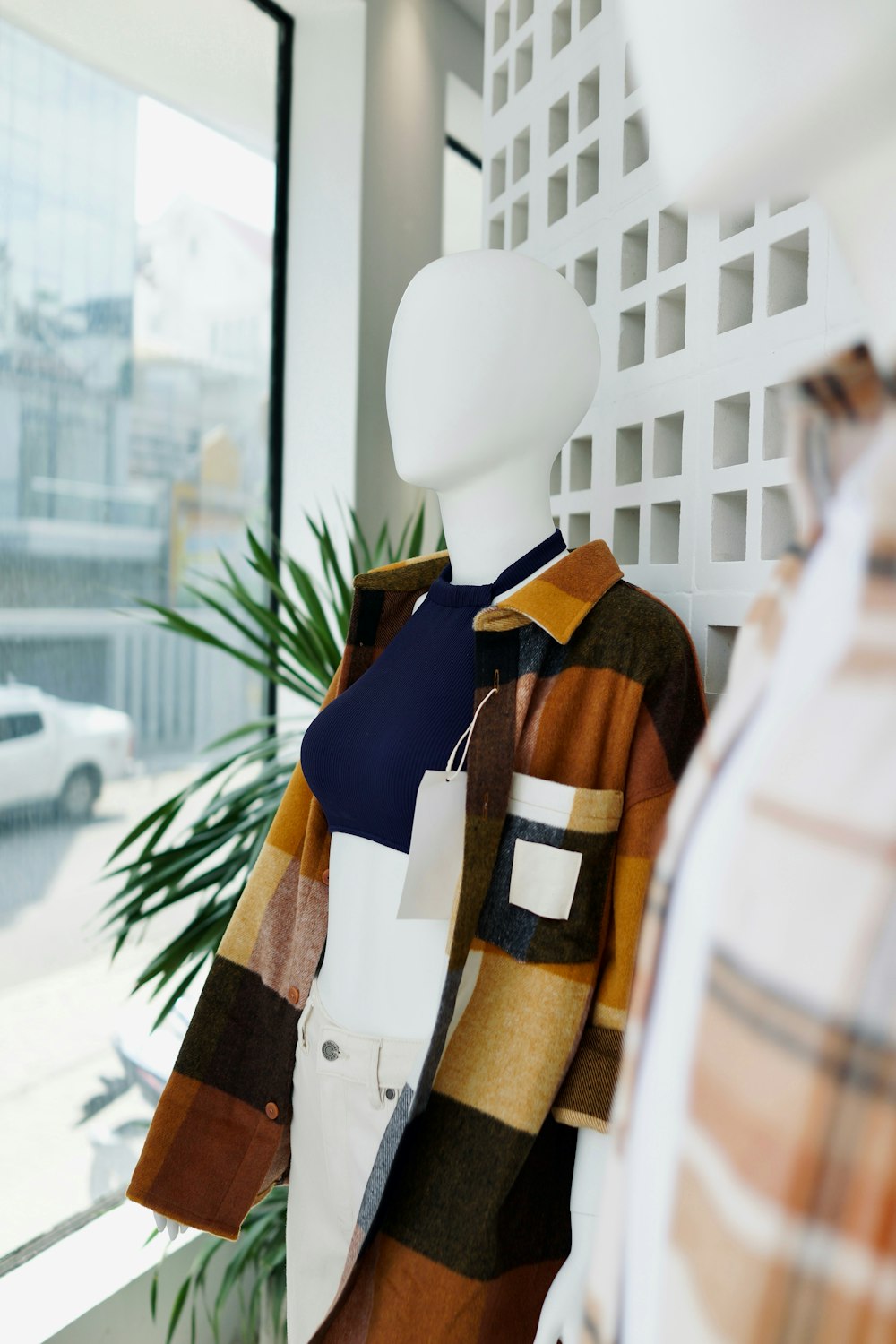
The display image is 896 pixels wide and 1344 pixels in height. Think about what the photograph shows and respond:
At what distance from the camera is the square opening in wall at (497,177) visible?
69.4 inches

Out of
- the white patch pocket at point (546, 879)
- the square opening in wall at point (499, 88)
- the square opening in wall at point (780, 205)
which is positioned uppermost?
the square opening in wall at point (499, 88)

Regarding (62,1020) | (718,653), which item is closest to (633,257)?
(718,653)

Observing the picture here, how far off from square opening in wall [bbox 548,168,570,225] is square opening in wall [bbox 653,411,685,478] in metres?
0.46

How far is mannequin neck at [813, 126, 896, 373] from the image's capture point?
497mm

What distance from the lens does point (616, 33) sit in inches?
57.2

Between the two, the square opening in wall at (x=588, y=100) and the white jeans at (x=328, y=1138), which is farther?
the square opening in wall at (x=588, y=100)

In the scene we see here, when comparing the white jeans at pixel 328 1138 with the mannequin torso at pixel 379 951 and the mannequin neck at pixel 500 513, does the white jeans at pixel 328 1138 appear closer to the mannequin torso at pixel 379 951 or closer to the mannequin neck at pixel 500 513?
the mannequin torso at pixel 379 951

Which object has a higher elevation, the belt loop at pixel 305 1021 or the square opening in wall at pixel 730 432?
the square opening in wall at pixel 730 432

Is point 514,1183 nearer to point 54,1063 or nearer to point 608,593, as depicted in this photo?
point 608,593

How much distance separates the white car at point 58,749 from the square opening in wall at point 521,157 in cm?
135

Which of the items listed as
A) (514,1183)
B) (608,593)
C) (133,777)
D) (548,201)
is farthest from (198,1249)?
(548,201)

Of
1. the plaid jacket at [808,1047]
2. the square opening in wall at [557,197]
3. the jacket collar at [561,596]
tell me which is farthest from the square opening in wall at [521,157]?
the plaid jacket at [808,1047]

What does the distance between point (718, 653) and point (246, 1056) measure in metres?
0.80

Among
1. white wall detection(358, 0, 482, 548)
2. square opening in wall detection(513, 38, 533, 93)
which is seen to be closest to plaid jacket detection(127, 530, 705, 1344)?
square opening in wall detection(513, 38, 533, 93)
